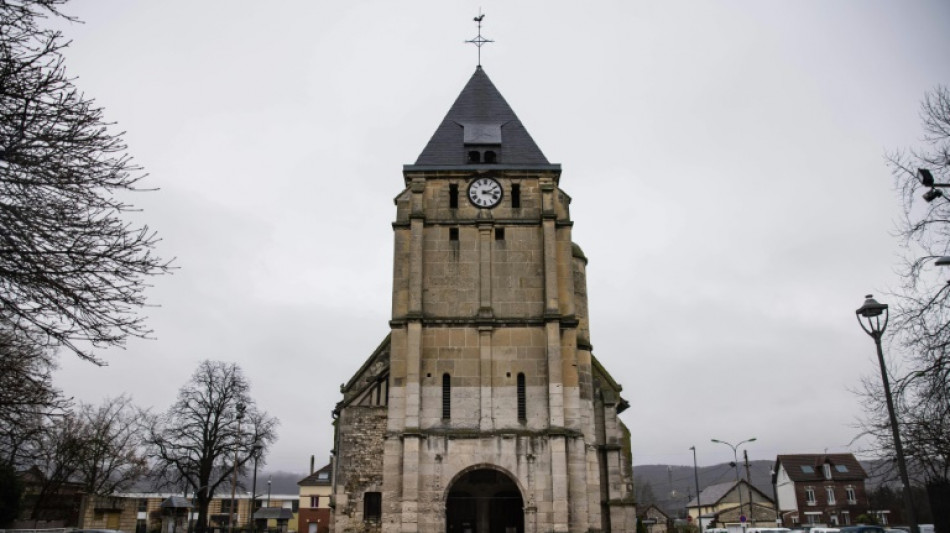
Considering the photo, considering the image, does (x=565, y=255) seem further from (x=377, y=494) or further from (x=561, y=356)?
(x=377, y=494)

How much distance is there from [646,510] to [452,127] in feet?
162

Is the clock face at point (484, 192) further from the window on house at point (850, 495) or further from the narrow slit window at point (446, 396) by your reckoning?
the window on house at point (850, 495)

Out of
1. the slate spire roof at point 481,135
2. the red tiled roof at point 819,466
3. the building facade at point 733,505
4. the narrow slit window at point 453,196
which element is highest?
the slate spire roof at point 481,135

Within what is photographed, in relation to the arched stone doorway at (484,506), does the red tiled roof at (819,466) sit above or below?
above

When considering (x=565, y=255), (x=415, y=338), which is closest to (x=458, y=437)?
(x=415, y=338)

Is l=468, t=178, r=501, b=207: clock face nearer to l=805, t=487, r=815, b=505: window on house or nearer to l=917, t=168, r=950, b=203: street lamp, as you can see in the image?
l=917, t=168, r=950, b=203: street lamp

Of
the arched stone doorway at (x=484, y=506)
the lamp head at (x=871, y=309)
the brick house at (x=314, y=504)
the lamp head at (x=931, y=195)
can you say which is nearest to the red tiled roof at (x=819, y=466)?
the brick house at (x=314, y=504)

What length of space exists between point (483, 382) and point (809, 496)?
5005 cm

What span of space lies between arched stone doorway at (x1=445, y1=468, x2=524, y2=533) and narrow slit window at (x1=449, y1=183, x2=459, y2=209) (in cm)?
1067

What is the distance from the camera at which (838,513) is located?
63.8 m

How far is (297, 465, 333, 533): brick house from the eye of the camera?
67062 millimetres

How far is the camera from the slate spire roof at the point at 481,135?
31609mm

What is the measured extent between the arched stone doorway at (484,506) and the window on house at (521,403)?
9.14 ft

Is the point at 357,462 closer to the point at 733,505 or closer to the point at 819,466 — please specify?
the point at 819,466
